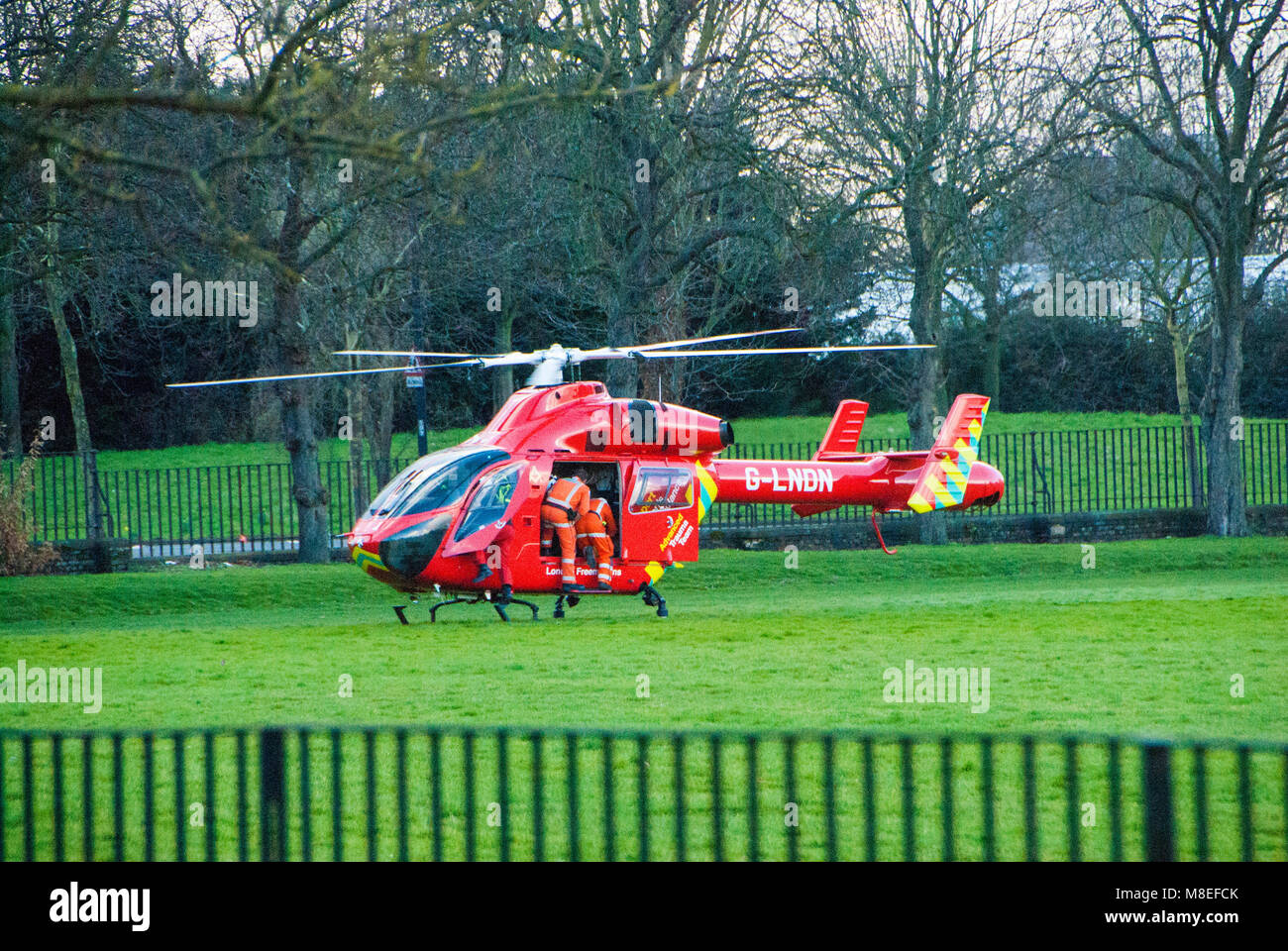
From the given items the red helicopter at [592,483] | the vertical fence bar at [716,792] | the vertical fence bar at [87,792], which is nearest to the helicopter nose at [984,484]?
the red helicopter at [592,483]

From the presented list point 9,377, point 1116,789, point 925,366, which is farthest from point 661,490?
point 9,377

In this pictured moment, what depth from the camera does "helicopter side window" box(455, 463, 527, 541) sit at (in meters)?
16.7

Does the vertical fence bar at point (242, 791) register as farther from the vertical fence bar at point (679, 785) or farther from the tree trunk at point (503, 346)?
the tree trunk at point (503, 346)

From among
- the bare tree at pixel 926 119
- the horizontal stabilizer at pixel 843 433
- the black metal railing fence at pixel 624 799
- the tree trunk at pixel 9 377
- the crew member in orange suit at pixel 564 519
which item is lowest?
the black metal railing fence at pixel 624 799

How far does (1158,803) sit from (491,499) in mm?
12890

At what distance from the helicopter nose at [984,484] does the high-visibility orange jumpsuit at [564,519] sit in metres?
6.13

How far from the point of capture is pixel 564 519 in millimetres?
17453

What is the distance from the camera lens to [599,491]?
1859cm

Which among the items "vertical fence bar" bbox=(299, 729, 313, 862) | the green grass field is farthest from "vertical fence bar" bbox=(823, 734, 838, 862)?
the green grass field

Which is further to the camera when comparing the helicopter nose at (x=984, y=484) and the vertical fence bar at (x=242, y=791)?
the helicopter nose at (x=984, y=484)

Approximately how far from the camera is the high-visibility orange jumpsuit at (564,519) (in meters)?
17.5

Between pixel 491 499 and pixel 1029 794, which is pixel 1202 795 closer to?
pixel 1029 794
